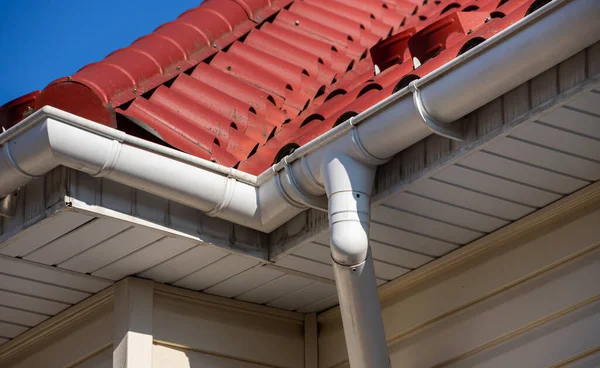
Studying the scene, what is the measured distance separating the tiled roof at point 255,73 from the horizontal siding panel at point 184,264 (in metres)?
0.41

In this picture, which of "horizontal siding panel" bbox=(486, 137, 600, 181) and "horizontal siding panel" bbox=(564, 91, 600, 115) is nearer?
"horizontal siding panel" bbox=(564, 91, 600, 115)

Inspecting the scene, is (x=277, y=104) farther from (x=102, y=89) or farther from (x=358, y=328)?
(x=358, y=328)

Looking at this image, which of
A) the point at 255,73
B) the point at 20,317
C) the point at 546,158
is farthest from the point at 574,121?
the point at 20,317

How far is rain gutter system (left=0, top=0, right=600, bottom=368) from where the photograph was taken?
4375 mm

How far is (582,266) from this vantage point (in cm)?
482

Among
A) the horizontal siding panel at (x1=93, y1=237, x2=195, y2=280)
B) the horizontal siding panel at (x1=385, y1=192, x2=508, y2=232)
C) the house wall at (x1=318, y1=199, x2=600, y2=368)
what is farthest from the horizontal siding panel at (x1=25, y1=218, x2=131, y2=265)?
the house wall at (x1=318, y1=199, x2=600, y2=368)

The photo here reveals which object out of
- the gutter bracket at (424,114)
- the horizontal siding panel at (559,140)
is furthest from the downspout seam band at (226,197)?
the horizontal siding panel at (559,140)

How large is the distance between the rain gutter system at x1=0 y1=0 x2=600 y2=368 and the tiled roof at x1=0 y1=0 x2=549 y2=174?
198 mm

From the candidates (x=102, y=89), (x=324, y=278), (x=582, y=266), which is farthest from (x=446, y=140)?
(x=102, y=89)

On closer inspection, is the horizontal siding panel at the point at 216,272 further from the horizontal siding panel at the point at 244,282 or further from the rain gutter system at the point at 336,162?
the rain gutter system at the point at 336,162

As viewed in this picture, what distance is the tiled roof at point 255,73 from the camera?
504cm

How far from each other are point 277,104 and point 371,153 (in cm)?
128

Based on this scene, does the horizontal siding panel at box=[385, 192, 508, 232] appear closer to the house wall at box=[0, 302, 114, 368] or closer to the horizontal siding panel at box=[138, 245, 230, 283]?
the horizontal siding panel at box=[138, 245, 230, 283]

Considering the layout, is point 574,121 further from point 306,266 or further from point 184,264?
point 184,264
